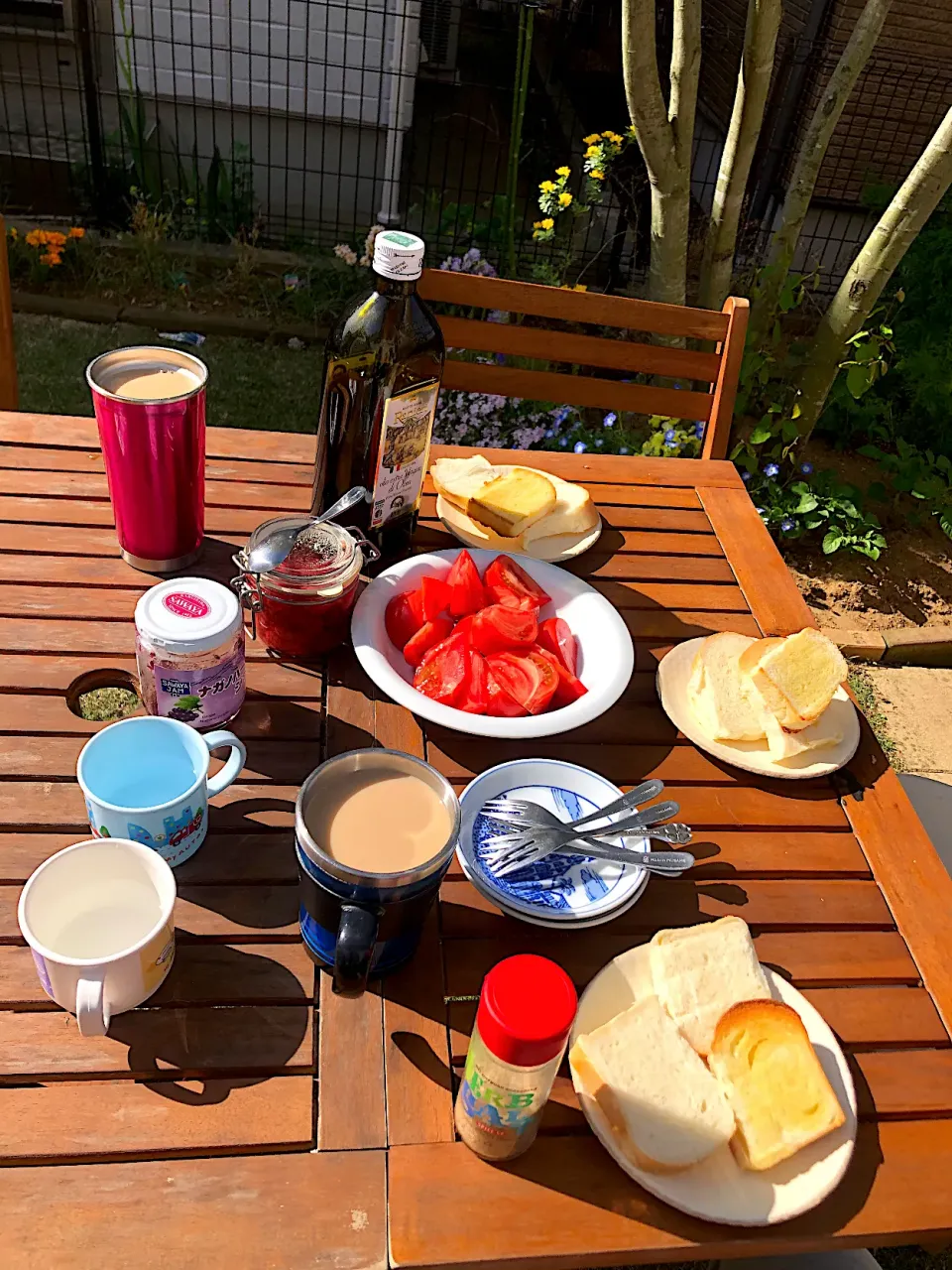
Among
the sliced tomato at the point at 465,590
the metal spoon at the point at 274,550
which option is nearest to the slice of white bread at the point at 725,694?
the sliced tomato at the point at 465,590

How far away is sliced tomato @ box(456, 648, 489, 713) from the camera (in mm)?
1347

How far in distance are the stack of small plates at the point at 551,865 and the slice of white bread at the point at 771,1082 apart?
0.19 m

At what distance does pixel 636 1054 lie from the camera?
1.00 metres

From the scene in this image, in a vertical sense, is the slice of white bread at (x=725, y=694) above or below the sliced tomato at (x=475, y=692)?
below

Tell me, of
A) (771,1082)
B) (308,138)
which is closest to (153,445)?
(771,1082)

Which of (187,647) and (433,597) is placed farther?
(433,597)

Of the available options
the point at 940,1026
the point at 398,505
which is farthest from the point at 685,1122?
the point at 398,505

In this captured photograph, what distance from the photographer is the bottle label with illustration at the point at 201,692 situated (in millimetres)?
1230

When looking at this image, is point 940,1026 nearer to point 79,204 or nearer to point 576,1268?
point 576,1268

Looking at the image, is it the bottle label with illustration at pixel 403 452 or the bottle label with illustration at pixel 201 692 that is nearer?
the bottle label with illustration at pixel 201 692

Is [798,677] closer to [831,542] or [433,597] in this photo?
[433,597]

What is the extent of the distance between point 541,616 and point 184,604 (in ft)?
1.88

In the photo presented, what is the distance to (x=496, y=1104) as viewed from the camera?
0.90 metres

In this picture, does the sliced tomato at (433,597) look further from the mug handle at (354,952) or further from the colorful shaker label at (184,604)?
the mug handle at (354,952)
